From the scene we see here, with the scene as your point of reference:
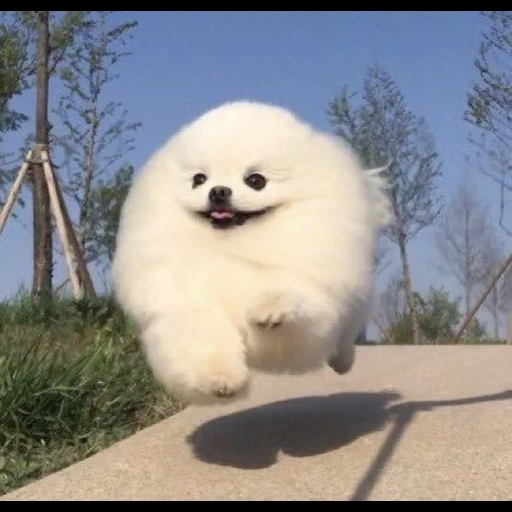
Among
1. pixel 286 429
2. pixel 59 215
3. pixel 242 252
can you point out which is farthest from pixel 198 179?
pixel 59 215

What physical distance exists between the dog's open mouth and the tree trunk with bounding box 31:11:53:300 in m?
6.49

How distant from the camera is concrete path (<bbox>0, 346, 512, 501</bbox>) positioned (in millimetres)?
4879

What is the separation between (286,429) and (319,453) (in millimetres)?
535

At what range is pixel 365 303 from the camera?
15.5 ft

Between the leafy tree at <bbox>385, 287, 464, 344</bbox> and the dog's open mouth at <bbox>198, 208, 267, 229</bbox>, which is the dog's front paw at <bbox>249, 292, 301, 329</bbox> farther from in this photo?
the leafy tree at <bbox>385, 287, 464, 344</bbox>

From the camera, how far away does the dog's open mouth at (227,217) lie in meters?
4.29

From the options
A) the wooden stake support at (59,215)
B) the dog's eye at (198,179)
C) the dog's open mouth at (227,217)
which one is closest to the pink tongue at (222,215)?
the dog's open mouth at (227,217)

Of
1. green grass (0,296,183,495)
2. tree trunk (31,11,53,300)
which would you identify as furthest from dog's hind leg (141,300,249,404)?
tree trunk (31,11,53,300)

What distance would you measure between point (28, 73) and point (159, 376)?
10.5 metres

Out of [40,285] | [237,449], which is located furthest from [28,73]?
[237,449]

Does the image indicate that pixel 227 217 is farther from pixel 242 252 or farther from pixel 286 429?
pixel 286 429

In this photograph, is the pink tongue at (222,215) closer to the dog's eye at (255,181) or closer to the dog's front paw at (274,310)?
the dog's eye at (255,181)

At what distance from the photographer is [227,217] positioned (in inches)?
170
